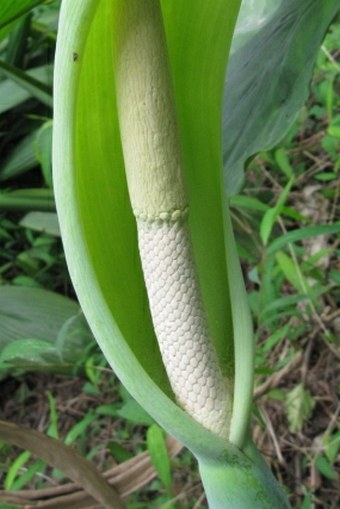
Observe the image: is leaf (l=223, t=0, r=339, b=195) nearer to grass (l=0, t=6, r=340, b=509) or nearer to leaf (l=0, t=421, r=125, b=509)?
grass (l=0, t=6, r=340, b=509)

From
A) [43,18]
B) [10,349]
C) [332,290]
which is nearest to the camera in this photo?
[10,349]

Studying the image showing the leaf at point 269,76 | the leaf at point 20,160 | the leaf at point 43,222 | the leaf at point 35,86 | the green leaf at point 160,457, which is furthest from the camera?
the leaf at point 20,160

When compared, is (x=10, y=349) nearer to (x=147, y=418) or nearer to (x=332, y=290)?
(x=147, y=418)

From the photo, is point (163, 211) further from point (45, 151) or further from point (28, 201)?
point (28, 201)

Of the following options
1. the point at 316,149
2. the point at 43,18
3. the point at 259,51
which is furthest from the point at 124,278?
the point at 43,18

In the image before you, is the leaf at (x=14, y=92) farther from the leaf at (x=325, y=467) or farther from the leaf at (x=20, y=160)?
the leaf at (x=325, y=467)

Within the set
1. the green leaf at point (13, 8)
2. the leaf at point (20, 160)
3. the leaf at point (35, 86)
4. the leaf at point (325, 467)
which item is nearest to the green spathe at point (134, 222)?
the green leaf at point (13, 8)

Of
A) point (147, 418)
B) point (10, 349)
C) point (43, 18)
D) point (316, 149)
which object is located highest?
point (43, 18)
